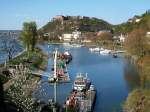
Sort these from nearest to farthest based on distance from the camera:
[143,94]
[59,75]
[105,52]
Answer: [143,94], [59,75], [105,52]

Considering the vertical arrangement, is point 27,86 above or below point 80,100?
above

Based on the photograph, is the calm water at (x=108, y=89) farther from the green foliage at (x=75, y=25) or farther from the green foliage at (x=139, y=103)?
the green foliage at (x=75, y=25)

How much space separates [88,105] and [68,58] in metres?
28.5

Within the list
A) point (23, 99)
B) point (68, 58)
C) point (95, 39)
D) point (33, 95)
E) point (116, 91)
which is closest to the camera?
point (23, 99)

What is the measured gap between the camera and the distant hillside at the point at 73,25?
126 meters

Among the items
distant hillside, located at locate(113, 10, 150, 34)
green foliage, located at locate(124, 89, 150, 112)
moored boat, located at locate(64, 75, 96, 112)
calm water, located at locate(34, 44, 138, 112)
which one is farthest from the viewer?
distant hillside, located at locate(113, 10, 150, 34)

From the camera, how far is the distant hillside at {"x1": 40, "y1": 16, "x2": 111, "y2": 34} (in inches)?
4956

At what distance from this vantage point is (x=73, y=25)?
128375 millimetres

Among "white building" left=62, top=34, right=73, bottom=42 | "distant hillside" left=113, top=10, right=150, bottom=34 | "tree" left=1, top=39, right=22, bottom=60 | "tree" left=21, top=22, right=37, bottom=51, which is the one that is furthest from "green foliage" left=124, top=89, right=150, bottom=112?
"white building" left=62, top=34, right=73, bottom=42

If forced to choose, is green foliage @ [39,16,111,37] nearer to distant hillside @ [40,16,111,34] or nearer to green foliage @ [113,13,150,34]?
distant hillside @ [40,16,111,34]

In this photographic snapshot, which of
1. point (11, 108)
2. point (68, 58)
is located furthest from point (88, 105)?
point (68, 58)

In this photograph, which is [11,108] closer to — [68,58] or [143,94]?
[143,94]

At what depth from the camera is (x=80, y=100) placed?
63.4 ft

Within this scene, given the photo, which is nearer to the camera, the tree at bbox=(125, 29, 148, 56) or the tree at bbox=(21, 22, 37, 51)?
the tree at bbox=(125, 29, 148, 56)
